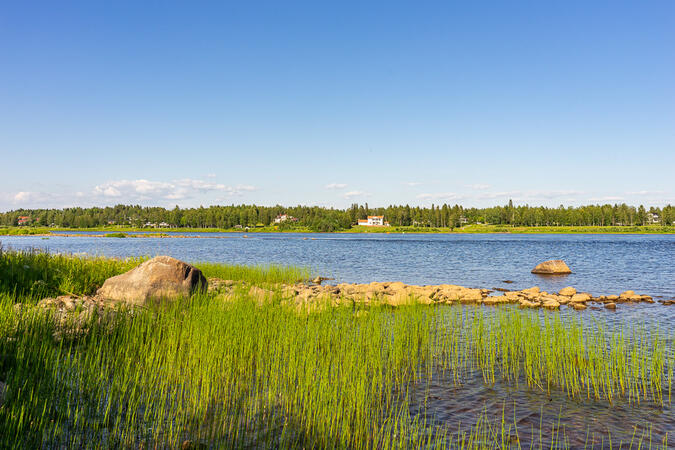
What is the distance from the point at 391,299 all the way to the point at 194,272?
7.55 m

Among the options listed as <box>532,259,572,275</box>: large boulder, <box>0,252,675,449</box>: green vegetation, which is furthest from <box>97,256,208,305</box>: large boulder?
<box>532,259,572,275</box>: large boulder

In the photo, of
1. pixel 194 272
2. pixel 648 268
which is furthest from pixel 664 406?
pixel 648 268

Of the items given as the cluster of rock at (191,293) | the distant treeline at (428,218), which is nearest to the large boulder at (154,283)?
the cluster of rock at (191,293)

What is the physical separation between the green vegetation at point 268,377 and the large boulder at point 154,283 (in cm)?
140

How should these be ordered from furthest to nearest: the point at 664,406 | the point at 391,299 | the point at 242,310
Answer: the point at 391,299
the point at 242,310
the point at 664,406

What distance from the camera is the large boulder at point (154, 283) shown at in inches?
514

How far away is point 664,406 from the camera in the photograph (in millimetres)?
7371

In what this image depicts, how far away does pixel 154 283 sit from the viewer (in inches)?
524

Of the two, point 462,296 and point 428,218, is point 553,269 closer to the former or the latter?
point 462,296

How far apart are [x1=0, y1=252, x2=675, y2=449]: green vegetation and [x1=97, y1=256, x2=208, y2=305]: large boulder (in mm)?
1398

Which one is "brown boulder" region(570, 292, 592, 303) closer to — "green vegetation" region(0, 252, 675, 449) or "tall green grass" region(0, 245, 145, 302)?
"green vegetation" region(0, 252, 675, 449)

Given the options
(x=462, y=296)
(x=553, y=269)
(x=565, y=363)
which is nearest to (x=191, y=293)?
(x=565, y=363)

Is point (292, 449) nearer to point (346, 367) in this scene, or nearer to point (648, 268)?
point (346, 367)

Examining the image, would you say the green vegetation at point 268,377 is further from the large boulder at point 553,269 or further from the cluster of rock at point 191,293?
the large boulder at point 553,269
